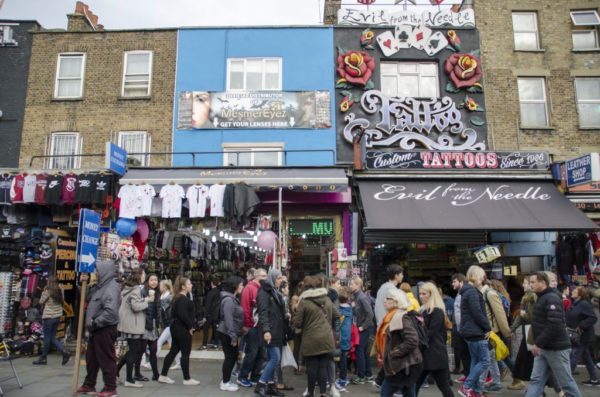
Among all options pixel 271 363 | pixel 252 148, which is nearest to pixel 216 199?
pixel 252 148

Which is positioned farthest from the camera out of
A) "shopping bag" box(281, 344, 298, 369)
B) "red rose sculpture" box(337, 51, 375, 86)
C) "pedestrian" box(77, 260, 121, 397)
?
"red rose sculpture" box(337, 51, 375, 86)

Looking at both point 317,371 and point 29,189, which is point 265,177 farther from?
point 29,189

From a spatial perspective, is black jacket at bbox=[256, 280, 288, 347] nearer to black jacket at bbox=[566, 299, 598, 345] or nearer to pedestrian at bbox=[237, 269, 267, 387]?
pedestrian at bbox=[237, 269, 267, 387]

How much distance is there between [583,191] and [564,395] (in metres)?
8.55

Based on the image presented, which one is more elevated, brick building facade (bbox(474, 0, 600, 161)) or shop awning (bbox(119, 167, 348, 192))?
brick building facade (bbox(474, 0, 600, 161))

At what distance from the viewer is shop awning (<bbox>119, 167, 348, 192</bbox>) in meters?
11.1

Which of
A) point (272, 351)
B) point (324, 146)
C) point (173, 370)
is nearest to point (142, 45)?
point (324, 146)

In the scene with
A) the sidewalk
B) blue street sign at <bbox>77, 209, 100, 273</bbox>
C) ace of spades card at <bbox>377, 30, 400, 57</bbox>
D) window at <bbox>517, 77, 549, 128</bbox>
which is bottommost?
the sidewalk

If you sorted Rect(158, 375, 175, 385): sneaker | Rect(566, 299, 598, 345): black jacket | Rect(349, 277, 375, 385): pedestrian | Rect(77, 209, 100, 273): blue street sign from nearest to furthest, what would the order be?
Rect(77, 209, 100, 273): blue street sign, Rect(158, 375, 175, 385): sneaker, Rect(349, 277, 375, 385): pedestrian, Rect(566, 299, 598, 345): black jacket

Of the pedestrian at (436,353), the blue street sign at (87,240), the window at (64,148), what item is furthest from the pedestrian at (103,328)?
the window at (64,148)

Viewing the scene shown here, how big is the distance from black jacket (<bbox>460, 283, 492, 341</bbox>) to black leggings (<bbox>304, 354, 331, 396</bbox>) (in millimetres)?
2113

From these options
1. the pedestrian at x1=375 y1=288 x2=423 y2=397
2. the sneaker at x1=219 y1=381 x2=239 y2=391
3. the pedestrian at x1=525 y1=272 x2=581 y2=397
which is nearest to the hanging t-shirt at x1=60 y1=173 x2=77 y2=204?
the sneaker at x1=219 y1=381 x2=239 y2=391

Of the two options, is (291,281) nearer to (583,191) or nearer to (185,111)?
(185,111)

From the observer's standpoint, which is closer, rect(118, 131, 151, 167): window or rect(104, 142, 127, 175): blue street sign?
rect(104, 142, 127, 175): blue street sign
